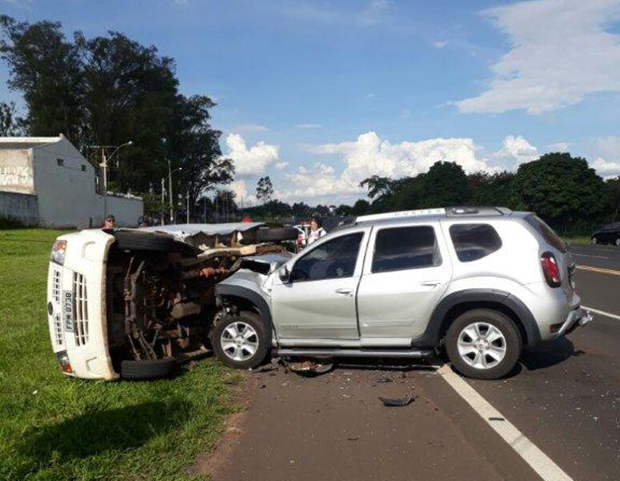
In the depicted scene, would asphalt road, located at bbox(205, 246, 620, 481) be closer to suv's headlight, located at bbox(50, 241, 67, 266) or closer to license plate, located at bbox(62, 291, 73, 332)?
license plate, located at bbox(62, 291, 73, 332)

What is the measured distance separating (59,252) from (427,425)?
4.03 metres

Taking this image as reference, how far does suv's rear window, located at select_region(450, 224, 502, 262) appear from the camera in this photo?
21.6 ft

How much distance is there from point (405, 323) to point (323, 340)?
949 mm

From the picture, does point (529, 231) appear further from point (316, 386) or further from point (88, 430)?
point (88, 430)

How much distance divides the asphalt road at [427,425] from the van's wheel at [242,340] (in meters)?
0.27

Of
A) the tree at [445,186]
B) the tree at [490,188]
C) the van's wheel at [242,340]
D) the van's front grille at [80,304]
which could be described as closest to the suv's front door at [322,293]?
the van's wheel at [242,340]

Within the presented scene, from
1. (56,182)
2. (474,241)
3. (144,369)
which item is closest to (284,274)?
(144,369)

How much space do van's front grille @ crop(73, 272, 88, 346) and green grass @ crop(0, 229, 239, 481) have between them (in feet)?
1.85

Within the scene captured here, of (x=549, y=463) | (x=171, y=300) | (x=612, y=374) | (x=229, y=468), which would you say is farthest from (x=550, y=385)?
(x=171, y=300)

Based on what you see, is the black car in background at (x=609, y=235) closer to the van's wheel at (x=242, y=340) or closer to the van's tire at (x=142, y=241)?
the van's wheel at (x=242, y=340)

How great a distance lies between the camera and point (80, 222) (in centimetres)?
5794

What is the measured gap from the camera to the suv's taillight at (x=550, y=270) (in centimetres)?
638

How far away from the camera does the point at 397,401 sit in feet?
19.5

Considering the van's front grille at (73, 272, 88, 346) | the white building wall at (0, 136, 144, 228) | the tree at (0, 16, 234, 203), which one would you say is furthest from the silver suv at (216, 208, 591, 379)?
the tree at (0, 16, 234, 203)
